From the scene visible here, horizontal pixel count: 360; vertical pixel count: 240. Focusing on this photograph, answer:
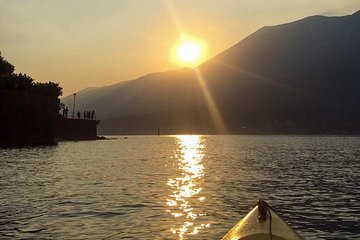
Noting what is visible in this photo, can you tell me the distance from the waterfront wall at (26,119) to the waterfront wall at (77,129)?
39.5 meters

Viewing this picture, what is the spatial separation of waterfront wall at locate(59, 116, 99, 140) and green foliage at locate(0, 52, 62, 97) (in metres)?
20.6

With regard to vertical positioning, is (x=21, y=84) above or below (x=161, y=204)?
above

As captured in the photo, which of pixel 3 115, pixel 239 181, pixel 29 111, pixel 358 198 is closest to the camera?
pixel 358 198

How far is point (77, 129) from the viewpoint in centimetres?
16175

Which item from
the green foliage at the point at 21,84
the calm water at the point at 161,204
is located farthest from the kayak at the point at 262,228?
the green foliage at the point at 21,84

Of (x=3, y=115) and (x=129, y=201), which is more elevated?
(x=3, y=115)

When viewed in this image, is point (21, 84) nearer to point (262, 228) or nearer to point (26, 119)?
point (26, 119)

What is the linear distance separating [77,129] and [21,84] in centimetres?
5744

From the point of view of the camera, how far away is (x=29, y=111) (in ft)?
308

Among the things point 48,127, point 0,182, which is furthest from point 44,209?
point 48,127

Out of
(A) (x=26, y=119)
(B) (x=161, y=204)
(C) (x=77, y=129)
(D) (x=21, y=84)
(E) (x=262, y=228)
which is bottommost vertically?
(B) (x=161, y=204)

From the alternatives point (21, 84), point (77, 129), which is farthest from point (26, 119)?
point (77, 129)

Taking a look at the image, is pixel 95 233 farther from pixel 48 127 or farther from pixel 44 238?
pixel 48 127

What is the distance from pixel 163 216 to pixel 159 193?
25.6ft
